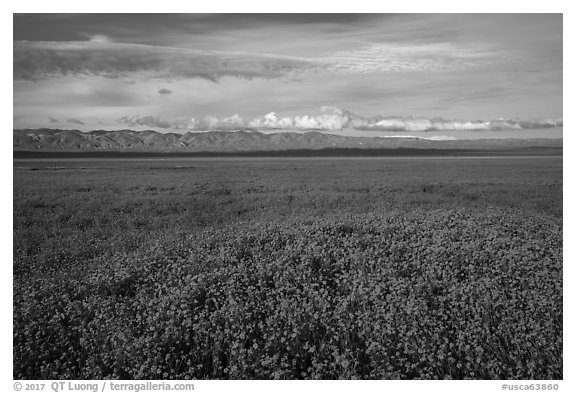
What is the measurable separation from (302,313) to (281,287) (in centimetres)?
56

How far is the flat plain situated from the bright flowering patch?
30mm

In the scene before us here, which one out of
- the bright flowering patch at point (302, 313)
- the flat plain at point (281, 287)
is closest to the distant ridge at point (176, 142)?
the flat plain at point (281, 287)

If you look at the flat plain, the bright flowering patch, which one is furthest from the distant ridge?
the bright flowering patch

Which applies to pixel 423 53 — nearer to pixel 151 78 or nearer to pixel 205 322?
pixel 151 78

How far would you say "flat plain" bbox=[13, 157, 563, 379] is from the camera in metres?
5.57

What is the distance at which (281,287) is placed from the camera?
6238 mm

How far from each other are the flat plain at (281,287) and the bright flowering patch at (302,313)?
3cm

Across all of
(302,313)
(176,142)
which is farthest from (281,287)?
(176,142)

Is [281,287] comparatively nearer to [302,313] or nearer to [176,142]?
[302,313]

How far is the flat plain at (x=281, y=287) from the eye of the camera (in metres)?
5.57

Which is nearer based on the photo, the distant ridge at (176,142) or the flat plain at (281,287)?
the flat plain at (281,287)

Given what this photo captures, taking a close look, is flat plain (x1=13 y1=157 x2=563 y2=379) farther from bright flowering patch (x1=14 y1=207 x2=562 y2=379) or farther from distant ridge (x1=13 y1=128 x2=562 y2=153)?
distant ridge (x1=13 y1=128 x2=562 y2=153)

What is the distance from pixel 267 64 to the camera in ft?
28.6

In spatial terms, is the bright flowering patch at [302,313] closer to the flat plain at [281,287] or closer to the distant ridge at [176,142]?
the flat plain at [281,287]
